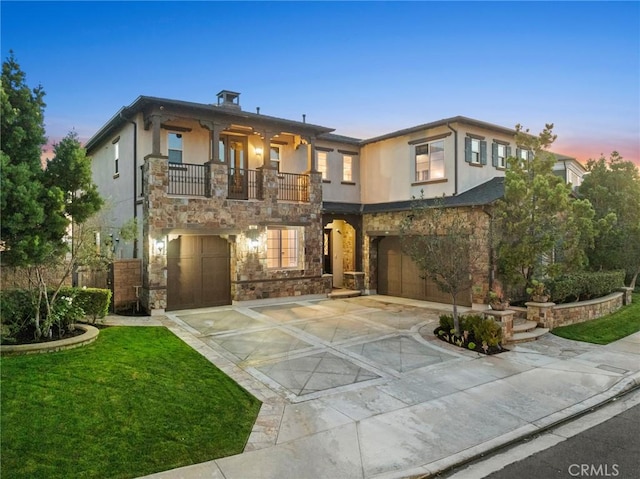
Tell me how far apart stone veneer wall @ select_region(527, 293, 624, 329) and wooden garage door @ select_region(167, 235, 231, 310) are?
10.9 m

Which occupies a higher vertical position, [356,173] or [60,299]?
[356,173]

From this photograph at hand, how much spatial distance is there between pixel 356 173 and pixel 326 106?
9.79 m

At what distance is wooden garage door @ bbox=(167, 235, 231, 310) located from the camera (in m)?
14.3

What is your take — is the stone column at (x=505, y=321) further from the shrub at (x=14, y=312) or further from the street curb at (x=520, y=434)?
the shrub at (x=14, y=312)

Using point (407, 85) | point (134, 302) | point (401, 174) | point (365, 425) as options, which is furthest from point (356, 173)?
point (365, 425)

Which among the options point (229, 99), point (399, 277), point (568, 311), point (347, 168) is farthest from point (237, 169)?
point (568, 311)

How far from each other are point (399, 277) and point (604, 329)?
7.81 meters

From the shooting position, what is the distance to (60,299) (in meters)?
9.99

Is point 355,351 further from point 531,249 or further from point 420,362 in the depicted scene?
point 531,249

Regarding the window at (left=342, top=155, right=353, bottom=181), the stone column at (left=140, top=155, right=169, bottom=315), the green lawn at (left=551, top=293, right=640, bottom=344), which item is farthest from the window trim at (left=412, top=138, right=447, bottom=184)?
the stone column at (left=140, top=155, right=169, bottom=315)

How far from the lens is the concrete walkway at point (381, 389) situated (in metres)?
4.84

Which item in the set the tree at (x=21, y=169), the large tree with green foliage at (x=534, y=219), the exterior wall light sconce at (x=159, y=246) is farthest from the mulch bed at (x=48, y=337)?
the large tree with green foliage at (x=534, y=219)

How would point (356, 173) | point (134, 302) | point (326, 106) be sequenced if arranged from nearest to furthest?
point (134, 302) < point (356, 173) < point (326, 106)

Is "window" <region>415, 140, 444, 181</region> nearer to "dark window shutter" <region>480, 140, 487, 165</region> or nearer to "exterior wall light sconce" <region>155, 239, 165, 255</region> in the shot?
"dark window shutter" <region>480, 140, 487, 165</region>
